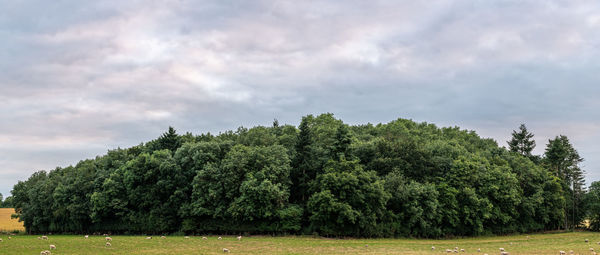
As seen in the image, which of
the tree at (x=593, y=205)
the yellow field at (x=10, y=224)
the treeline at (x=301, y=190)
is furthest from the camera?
the yellow field at (x=10, y=224)

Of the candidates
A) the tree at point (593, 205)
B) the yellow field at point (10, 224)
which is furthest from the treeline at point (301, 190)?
the yellow field at point (10, 224)

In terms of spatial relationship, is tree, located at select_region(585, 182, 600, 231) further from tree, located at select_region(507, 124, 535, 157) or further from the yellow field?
the yellow field

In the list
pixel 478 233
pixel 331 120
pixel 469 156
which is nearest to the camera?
pixel 478 233

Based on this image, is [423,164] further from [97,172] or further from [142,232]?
[97,172]

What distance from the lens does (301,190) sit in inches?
2726

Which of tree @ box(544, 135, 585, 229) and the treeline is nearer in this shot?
the treeline

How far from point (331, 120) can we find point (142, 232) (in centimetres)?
4904

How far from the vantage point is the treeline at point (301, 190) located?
61406 mm

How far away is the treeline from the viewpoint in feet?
201

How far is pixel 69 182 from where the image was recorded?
3265 inches

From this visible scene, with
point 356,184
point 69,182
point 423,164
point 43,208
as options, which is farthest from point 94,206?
point 423,164

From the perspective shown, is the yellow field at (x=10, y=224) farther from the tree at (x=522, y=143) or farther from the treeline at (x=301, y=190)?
the tree at (x=522, y=143)

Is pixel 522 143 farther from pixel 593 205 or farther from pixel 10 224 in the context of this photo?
pixel 10 224

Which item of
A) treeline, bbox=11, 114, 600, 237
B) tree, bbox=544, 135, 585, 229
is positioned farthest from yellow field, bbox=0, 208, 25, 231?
tree, bbox=544, 135, 585, 229
